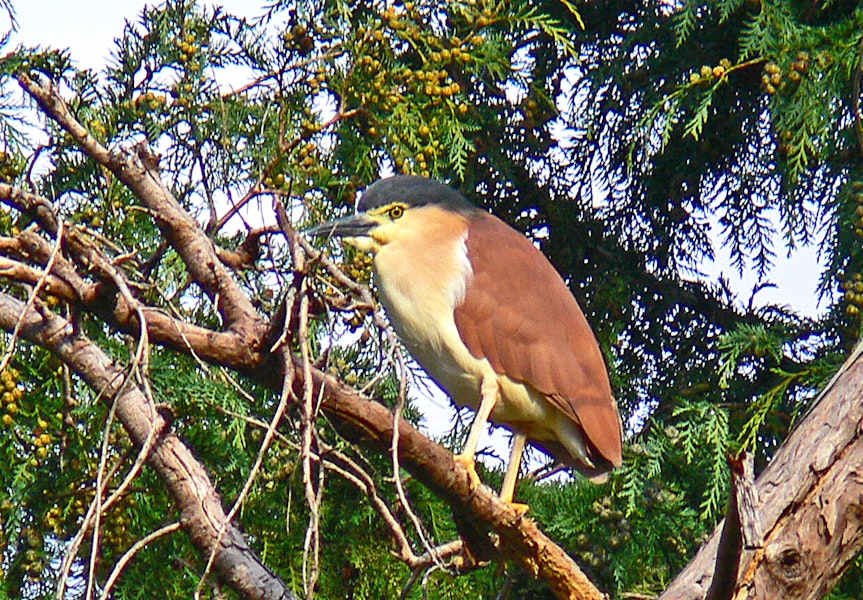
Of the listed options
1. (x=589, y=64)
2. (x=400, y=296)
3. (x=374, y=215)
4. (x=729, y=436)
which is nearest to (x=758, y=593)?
(x=729, y=436)

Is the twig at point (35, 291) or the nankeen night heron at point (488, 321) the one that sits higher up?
the nankeen night heron at point (488, 321)

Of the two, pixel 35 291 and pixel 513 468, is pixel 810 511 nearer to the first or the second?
pixel 513 468

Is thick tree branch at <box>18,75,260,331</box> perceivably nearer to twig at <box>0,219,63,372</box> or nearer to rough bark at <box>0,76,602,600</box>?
rough bark at <box>0,76,602,600</box>

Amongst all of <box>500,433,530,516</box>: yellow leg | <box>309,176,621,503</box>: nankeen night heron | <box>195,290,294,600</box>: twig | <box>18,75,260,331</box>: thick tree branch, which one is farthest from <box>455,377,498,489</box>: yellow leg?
<box>195,290,294,600</box>: twig

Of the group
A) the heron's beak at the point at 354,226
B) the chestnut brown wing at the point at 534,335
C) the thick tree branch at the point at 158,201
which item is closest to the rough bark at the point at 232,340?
the thick tree branch at the point at 158,201

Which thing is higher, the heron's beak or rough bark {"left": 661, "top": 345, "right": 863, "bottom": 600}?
the heron's beak

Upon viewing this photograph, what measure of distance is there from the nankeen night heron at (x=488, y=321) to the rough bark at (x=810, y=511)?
0.48m

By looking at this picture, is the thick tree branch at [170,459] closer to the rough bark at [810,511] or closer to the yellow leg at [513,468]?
the yellow leg at [513,468]

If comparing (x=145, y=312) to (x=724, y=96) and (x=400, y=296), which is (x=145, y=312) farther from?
(x=724, y=96)

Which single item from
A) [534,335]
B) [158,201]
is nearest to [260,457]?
[158,201]

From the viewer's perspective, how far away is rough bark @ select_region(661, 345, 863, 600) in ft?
8.04

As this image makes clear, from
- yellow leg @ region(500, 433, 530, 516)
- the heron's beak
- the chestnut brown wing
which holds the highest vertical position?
the heron's beak

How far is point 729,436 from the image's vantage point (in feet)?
10.9

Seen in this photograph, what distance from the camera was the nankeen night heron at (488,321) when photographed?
3.01 metres
